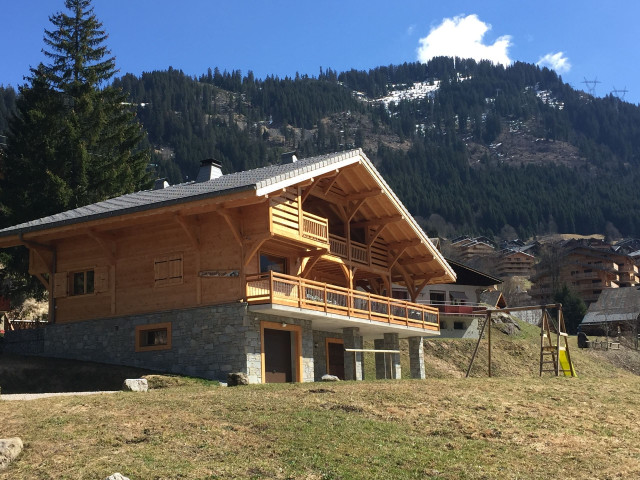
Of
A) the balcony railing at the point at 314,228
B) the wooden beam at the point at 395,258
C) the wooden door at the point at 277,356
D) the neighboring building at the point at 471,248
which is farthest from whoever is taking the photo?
the neighboring building at the point at 471,248

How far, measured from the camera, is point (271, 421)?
17.0 metres

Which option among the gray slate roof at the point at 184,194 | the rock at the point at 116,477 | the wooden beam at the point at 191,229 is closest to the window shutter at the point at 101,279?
the gray slate roof at the point at 184,194

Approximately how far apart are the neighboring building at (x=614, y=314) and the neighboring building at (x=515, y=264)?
4911 centimetres

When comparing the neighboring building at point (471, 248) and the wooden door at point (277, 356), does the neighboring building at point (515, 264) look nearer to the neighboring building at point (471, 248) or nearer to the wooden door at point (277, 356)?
the neighboring building at point (471, 248)

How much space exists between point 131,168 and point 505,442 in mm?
33148

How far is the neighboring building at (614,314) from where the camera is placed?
77125mm

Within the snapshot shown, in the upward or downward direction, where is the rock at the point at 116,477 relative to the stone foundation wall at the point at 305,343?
downward

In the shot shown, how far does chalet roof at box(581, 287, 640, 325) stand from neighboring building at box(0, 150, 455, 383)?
5116 centimetres

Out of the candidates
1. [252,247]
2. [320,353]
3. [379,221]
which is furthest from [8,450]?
[379,221]

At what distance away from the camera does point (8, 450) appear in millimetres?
13992

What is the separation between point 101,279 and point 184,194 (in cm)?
533

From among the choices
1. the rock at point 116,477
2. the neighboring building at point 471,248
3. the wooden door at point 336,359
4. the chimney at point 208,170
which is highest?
the neighboring building at point 471,248

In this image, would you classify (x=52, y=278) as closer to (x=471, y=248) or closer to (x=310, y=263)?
(x=310, y=263)

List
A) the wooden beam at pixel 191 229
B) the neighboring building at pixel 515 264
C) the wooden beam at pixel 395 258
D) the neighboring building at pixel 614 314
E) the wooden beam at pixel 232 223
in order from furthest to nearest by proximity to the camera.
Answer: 1. the neighboring building at pixel 515 264
2. the neighboring building at pixel 614 314
3. the wooden beam at pixel 395 258
4. the wooden beam at pixel 191 229
5. the wooden beam at pixel 232 223
